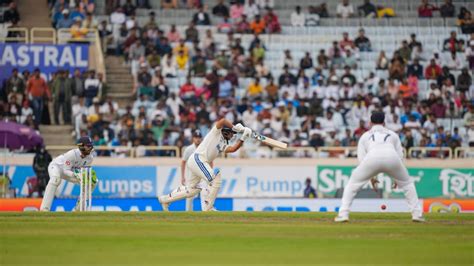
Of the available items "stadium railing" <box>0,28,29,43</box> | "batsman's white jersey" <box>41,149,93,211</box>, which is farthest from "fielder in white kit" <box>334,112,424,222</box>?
"stadium railing" <box>0,28,29,43</box>

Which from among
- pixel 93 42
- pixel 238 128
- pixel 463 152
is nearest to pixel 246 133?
pixel 238 128

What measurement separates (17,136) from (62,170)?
758 centimetres

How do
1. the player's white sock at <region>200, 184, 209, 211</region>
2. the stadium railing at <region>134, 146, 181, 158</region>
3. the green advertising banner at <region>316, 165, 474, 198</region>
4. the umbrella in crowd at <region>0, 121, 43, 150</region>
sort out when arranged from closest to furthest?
the player's white sock at <region>200, 184, 209, 211</region>
the umbrella in crowd at <region>0, 121, 43, 150</region>
the stadium railing at <region>134, 146, 181, 158</region>
the green advertising banner at <region>316, 165, 474, 198</region>

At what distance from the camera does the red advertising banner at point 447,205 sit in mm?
30578

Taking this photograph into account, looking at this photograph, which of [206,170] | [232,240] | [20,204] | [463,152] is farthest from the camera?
[463,152]

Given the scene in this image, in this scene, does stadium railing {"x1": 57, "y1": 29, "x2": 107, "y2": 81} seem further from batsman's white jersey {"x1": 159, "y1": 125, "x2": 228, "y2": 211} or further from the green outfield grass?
the green outfield grass

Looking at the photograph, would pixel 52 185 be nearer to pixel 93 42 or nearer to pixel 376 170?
pixel 376 170

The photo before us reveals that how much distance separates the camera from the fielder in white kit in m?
17.8

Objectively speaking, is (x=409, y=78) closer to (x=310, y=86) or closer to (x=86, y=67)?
(x=310, y=86)

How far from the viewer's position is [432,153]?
33875mm

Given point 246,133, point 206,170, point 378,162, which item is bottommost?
point 206,170

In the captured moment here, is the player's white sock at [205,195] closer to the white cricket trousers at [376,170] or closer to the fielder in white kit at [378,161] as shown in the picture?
the fielder in white kit at [378,161]

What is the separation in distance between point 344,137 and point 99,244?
59.1ft

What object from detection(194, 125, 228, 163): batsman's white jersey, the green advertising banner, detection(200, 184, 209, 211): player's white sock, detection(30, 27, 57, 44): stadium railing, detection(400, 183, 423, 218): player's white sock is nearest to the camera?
detection(400, 183, 423, 218): player's white sock
